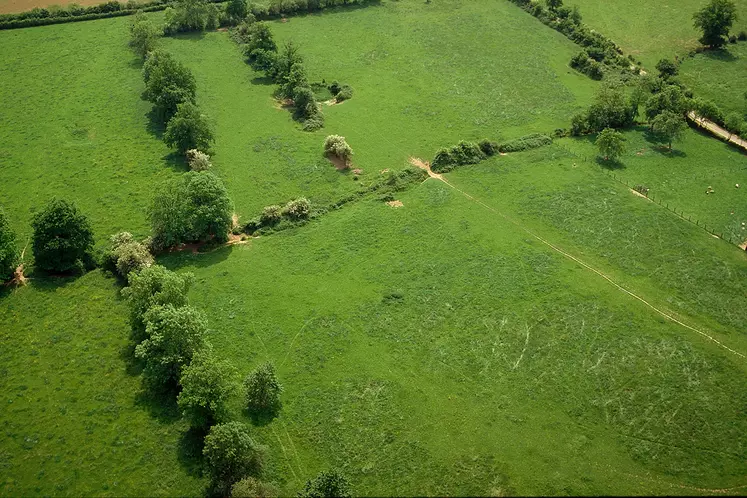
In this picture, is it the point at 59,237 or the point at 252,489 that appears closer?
the point at 252,489

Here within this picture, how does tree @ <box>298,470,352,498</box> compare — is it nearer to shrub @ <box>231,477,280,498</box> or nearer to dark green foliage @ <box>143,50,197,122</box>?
shrub @ <box>231,477,280,498</box>

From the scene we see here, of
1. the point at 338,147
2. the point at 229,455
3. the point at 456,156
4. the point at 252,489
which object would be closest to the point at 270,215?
the point at 338,147

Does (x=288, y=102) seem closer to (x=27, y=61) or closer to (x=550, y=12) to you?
(x=27, y=61)

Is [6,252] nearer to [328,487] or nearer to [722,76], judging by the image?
[328,487]

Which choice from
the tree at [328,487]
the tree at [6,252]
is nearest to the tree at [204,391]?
the tree at [328,487]

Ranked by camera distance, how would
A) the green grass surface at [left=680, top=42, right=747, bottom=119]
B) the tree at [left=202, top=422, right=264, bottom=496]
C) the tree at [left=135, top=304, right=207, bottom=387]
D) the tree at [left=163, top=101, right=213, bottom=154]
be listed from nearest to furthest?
1. the tree at [left=202, top=422, right=264, bottom=496]
2. the tree at [left=135, top=304, right=207, bottom=387]
3. the tree at [left=163, top=101, right=213, bottom=154]
4. the green grass surface at [left=680, top=42, right=747, bottom=119]

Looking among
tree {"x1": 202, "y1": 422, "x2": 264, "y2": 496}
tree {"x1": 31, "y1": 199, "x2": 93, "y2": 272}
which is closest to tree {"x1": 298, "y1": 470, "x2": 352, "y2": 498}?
tree {"x1": 202, "y1": 422, "x2": 264, "y2": 496}
